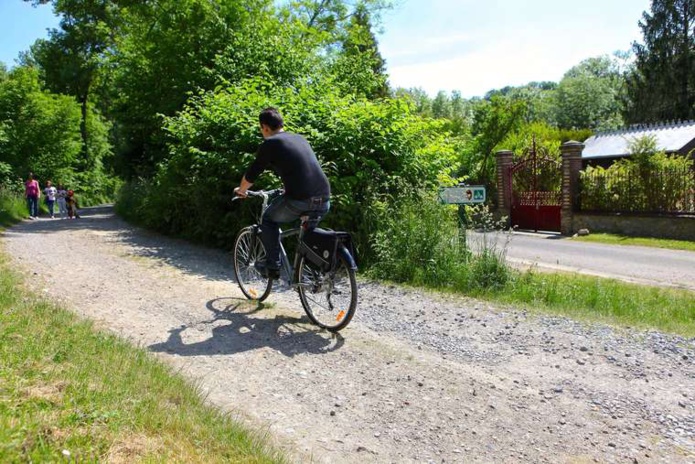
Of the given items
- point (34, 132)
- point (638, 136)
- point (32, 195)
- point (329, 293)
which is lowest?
point (329, 293)

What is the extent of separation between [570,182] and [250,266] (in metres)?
16.6

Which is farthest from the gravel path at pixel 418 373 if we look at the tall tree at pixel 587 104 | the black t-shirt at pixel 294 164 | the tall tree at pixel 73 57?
the tall tree at pixel 587 104

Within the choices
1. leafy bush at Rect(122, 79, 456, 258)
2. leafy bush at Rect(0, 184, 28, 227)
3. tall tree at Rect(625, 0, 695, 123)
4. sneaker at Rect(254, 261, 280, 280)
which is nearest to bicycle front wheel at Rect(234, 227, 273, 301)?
sneaker at Rect(254, 261, 280, 280)

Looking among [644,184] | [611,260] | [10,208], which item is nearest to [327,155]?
[611,260]

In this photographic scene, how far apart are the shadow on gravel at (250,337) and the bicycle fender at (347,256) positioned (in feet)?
2.32

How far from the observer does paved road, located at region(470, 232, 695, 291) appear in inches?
446

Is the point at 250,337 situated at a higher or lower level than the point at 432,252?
lower

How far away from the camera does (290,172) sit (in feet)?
17.4

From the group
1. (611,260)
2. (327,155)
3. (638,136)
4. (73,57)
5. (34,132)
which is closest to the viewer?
(327,155)

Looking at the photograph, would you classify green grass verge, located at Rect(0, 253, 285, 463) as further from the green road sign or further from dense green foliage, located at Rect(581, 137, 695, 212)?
dense green foliage, located at Rect(581, 137, 695, 212)

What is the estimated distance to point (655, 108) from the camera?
4734 cm

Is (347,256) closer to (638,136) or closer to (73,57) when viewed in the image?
(638,136)

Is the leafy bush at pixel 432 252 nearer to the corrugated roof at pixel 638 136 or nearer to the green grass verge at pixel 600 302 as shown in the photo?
the green grass verge at pixel 600 302

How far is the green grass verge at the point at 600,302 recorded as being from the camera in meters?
6.28
